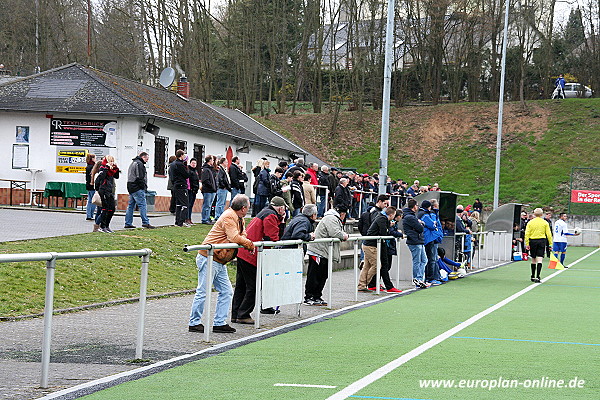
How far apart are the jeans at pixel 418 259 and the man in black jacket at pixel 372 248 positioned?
195 centimetres

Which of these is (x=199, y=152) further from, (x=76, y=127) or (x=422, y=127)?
(x=422, y=127)

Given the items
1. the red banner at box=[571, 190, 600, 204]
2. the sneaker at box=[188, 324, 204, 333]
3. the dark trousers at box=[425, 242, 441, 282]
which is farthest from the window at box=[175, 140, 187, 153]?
the red banner at box=[571, 190, 600, 204]

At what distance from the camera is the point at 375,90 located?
66.4m

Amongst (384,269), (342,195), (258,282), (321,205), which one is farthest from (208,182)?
(258,282)

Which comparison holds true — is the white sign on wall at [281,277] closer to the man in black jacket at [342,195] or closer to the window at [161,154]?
the man in black jacket at [342,195]

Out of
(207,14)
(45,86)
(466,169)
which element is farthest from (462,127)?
(45,86)

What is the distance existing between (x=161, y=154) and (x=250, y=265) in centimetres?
2309

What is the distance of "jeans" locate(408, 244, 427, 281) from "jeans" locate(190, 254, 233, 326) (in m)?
9.82

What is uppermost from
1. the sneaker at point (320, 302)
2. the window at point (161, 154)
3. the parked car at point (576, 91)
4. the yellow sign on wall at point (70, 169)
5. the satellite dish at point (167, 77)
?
the parked car at point (576, 91)

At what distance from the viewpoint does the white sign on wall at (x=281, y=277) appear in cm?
1239

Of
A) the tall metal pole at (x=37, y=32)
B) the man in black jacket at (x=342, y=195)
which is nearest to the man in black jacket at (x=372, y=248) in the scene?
the man in black jacket at (x=342, y=195)

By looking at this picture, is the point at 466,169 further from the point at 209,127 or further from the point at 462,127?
the point at 209,127

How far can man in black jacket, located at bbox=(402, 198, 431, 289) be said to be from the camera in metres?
20.6

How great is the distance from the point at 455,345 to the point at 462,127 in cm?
5396
